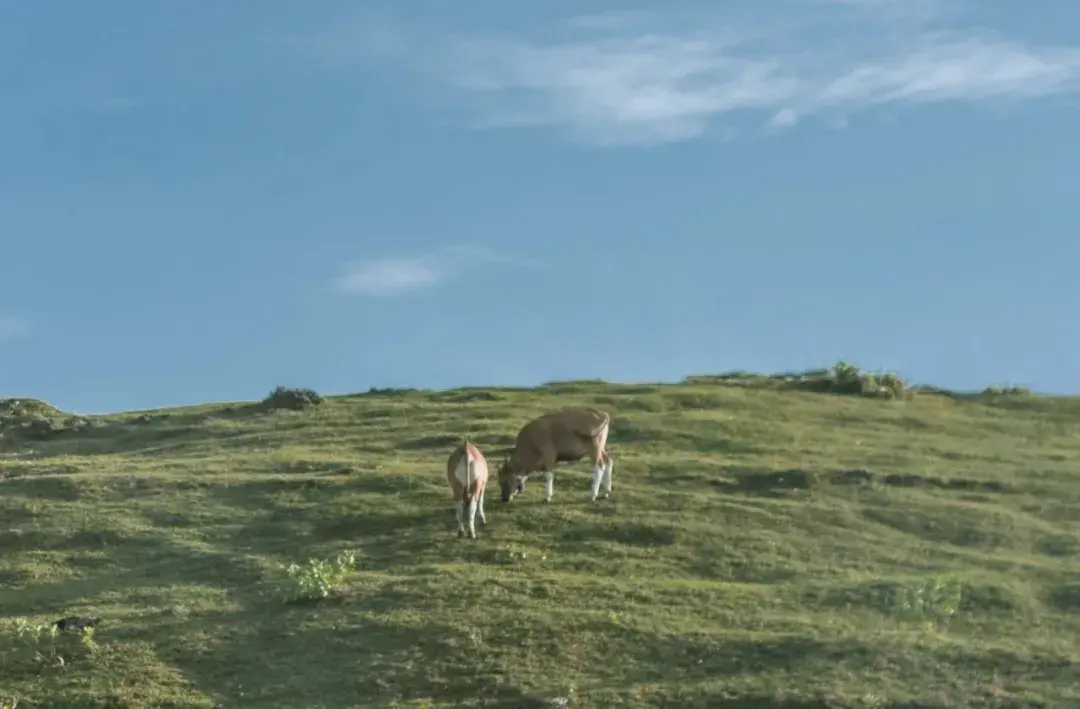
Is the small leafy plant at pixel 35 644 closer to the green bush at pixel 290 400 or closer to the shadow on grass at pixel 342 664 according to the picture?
the shadow on grass at pixel 342 664

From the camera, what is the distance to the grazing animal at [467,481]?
24719 mm

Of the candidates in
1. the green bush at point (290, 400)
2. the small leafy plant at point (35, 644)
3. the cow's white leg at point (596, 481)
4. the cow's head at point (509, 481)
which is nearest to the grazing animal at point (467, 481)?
the cow's head at point (509, 481)

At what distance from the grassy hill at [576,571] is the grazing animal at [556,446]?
1.68 ft

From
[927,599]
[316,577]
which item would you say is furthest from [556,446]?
[927,599]

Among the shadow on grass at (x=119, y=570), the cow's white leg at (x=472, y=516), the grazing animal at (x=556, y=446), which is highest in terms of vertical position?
the grazing animal at (x=556, y=446)

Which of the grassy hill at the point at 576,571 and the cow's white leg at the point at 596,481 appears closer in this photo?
the grassy hill at the point at 576,571

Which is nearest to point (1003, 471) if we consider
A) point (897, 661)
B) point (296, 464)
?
point (897, 661)

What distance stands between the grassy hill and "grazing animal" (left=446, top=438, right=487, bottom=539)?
20.6 inches

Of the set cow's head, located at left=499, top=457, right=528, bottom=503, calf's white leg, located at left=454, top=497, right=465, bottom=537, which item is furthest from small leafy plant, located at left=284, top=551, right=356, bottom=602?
cow's head, located at left=499, top=457, right=528, bottom=503

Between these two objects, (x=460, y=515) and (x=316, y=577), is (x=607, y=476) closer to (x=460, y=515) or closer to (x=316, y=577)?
(x=460, y=515)

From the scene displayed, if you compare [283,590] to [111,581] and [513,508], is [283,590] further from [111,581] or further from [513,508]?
[513,508]

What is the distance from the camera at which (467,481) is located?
24.7m

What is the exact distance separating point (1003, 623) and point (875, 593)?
199 centimetres

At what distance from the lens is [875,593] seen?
21.2m
